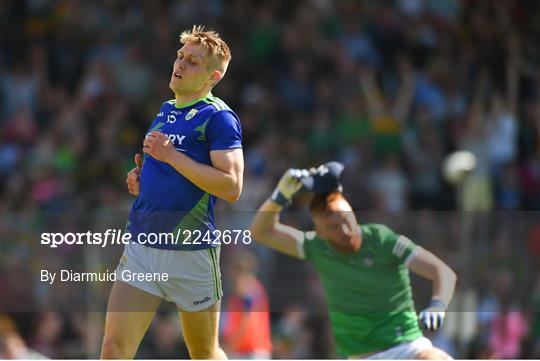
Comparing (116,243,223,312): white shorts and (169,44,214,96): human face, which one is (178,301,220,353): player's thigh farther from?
(169,44,214,96): human face

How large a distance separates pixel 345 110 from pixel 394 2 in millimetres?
1619

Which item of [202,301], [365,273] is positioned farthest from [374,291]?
[202,301]

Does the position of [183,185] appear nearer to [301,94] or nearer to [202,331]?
[202,331]

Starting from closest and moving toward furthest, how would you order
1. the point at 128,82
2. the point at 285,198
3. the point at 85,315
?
the point at 285,198, the point at 85,315, the point at 128,82

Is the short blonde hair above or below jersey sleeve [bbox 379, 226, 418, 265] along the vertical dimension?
above

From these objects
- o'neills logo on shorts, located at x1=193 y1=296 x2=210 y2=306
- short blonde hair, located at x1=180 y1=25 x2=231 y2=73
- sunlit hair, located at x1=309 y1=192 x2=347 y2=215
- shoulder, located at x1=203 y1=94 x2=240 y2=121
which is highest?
short blonde hair, located at x1=180 y1=25 x2=231 y2=73

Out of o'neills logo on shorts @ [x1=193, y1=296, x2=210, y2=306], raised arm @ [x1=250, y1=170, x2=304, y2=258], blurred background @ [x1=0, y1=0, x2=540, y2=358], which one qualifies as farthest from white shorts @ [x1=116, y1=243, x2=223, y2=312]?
blurred background @ [x1=0, y1=0, x2=540, y2=358]

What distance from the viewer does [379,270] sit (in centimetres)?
675

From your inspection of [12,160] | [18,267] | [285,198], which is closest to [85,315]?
[18,267]

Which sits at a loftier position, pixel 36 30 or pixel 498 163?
pixel 36 30

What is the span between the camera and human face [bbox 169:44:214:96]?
6.20m

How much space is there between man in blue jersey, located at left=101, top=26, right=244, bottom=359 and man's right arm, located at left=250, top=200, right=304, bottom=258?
0.57m

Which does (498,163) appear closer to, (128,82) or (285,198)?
(128,82)

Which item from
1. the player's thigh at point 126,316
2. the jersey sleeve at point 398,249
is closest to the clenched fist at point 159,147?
the player's thigh at point 126,316
